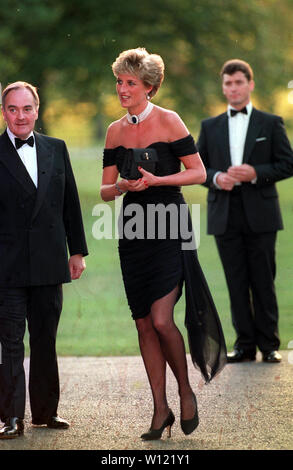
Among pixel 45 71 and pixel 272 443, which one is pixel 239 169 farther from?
pixel 45 71

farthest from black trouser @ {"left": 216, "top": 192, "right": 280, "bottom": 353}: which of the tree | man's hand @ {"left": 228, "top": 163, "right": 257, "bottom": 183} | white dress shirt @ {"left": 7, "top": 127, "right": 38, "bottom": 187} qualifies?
the tree

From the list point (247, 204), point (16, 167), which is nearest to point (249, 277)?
point (247, 204)

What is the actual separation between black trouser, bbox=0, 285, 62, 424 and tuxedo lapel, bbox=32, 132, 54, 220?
461 mm

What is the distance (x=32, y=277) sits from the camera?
5281mm

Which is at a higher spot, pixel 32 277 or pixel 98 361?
pixel 32 277

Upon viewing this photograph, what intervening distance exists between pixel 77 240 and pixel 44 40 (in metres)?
14.6

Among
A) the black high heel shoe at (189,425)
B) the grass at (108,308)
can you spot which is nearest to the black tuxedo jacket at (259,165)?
the grass at (108,308)

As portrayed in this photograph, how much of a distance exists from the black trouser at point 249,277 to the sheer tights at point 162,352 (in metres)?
2.14

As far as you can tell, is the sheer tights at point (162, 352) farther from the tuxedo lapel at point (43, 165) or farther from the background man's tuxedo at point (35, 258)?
the tuxedo lapel at point (43, 165)

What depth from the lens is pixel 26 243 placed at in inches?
208

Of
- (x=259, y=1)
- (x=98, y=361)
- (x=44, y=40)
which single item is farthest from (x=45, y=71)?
(x=98, y=361)

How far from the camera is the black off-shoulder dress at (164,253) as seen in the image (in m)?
5.12

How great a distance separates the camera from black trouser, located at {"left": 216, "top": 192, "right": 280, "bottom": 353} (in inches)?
285

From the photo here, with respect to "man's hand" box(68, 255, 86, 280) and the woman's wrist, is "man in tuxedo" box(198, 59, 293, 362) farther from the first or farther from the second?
the woman's wrist
